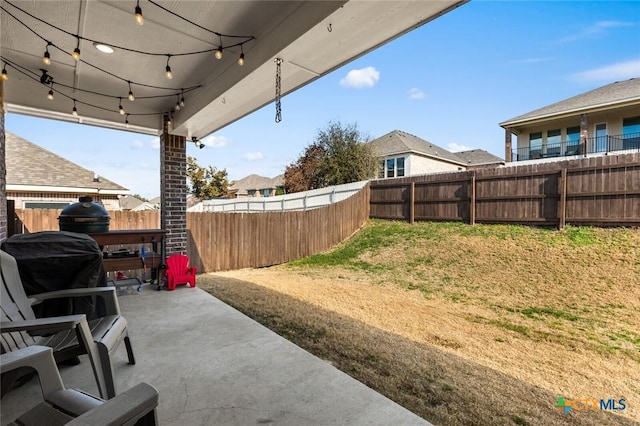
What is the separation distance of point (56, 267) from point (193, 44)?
2.47m

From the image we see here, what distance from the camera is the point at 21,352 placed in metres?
1.25

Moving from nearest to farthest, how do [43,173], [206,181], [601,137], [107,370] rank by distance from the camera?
[107,370], [43,173], [601,137], [206,181]

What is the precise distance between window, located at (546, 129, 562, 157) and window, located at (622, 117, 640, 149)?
7.22 feet

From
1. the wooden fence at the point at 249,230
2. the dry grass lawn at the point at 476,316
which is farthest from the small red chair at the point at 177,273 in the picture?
the wooden fence at the point at 249,230

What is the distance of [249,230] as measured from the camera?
27.7 ft

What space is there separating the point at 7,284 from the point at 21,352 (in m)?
1.17

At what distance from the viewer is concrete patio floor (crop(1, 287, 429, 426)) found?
173cm

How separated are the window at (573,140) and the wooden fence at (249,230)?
1079 centimetres

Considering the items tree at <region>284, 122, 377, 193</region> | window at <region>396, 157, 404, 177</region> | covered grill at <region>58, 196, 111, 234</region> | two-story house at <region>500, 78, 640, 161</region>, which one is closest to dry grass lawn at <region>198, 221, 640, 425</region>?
covered grill at <region>58, 196, 111, 234</region>

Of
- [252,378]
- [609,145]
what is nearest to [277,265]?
[252,378]

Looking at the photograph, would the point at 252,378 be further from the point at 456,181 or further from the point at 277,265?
the point at 456,181

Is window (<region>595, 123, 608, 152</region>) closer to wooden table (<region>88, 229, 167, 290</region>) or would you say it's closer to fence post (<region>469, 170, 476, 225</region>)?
fence post (<region>469, 170, 476, 225</region>)

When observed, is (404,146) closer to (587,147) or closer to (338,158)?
(338,158)

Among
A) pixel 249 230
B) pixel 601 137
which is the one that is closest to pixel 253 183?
pixel 249 230
